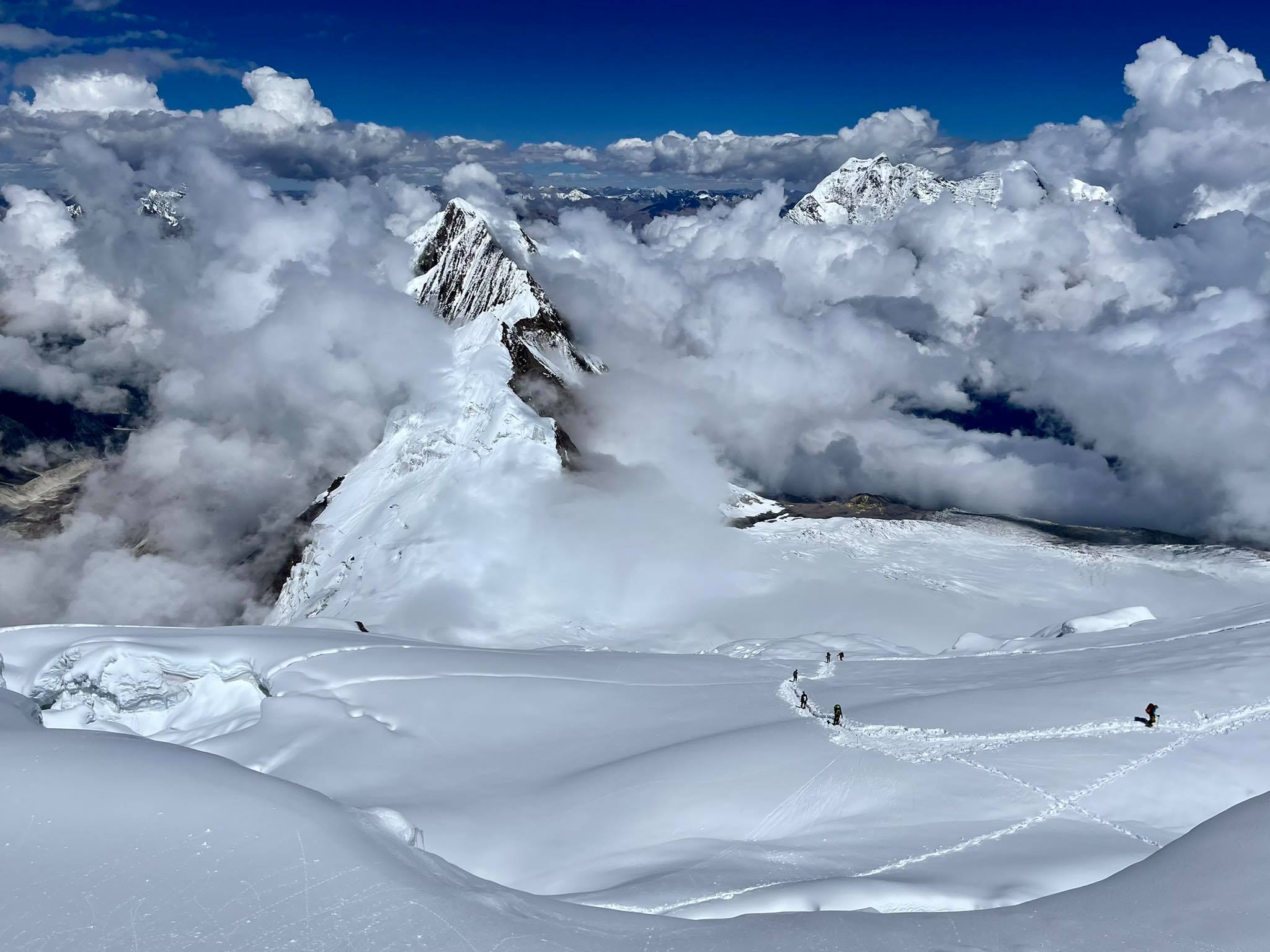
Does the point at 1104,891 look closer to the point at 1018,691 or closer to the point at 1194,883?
the point at 1194,883

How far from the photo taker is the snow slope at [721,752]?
90.8 feet

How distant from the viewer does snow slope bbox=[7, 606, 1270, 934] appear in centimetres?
2767

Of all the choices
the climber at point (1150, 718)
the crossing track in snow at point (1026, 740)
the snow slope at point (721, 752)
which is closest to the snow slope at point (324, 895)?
the snow slope at point (721, 752)

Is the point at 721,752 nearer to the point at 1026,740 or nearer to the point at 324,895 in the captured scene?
the point at 1026,740

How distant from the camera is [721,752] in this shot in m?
38.2

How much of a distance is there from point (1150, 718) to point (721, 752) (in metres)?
20.9

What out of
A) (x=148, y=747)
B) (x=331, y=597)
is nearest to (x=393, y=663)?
(x=148, y=747)

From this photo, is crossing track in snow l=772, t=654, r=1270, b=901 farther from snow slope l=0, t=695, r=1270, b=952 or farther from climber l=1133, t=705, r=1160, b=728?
snow slope l=0, t=695, r=1270, b=952

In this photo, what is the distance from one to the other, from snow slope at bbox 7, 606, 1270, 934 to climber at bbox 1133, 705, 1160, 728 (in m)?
→ 0.73

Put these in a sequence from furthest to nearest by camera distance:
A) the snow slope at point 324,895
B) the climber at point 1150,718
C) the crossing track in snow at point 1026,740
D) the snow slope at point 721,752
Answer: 1. the climber at point 1150,718
2. the crossing track in snow at point 1026,740
3. the snow slope at point 721,752
4. the snow slope at point 324,895

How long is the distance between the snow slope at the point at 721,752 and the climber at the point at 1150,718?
2.38 ft

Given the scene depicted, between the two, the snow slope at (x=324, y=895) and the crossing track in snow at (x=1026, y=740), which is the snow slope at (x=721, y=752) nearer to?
the crossing track in snow at (x=1026, y=740)

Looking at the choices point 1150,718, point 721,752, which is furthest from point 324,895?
point 1150,718

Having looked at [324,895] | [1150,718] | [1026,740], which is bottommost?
[324,895]
